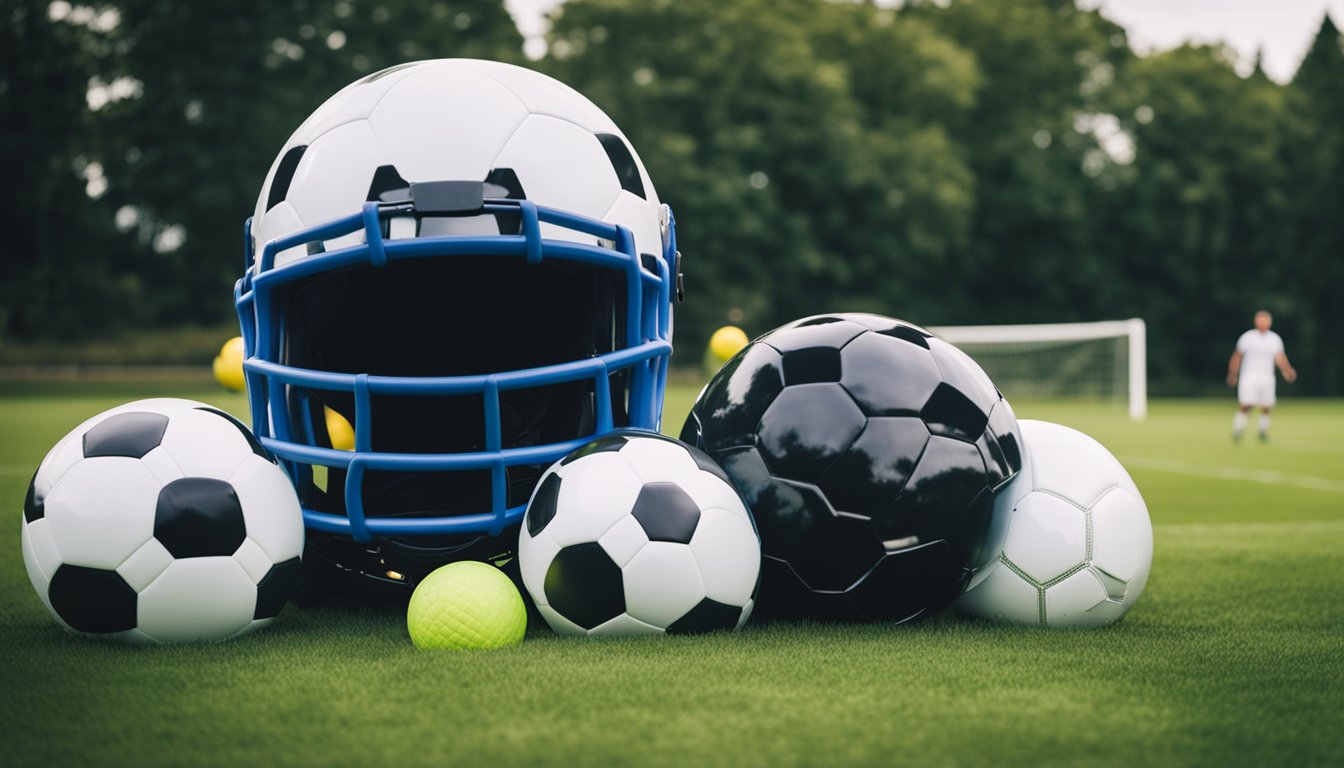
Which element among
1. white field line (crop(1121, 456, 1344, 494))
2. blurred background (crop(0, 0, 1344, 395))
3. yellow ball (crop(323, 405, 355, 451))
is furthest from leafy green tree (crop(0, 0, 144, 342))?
yellow ball (crop(323, 405, 355, 451))

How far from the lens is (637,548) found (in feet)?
10.1

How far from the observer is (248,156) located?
27.0m

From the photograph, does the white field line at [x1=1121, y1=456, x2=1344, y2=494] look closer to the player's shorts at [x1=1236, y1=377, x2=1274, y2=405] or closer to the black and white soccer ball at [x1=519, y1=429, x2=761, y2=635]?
the player's shorts at [x1=1236, y1=377, x2=1274, y2=405]

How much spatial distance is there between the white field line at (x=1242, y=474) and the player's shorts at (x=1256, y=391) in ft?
19.4

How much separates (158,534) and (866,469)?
194 cm

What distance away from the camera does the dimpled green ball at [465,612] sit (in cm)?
305

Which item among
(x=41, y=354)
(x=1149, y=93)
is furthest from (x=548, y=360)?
(x=1149, y=93)

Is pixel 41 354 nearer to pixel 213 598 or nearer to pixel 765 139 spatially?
pixel 765 139

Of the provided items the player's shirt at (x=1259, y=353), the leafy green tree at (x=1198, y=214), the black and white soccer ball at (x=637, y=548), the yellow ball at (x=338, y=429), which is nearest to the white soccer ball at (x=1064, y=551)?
the black and white soccer ball at (x=637, y=548)

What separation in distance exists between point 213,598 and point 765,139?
3126 cm

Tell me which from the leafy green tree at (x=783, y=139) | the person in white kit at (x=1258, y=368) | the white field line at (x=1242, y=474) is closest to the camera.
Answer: the white field line at (x=1242, y=474)

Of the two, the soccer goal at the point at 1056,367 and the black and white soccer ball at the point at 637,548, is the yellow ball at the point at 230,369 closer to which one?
the black and white soccer ball at the point at 637,548

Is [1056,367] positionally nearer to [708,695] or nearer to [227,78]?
[227,78]

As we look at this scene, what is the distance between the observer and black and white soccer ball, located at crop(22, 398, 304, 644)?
2.99 m
